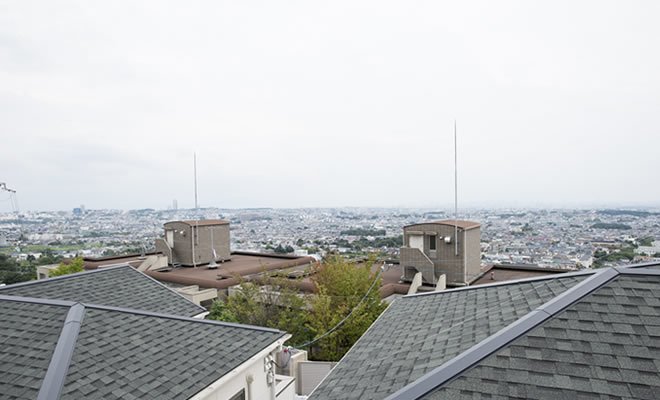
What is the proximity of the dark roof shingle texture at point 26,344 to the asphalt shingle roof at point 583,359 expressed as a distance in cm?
447

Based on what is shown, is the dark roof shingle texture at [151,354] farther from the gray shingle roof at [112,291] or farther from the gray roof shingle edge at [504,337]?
the gray roof shingle edge at [504,337]

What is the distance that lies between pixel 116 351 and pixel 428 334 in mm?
4519

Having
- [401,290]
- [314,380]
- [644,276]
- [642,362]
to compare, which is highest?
[644,276]

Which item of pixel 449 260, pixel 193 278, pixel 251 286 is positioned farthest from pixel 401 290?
pixel 193 278

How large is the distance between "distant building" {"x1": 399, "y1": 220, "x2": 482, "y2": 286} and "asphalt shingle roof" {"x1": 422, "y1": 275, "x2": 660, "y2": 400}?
13.4 metres

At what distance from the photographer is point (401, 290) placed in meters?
17.4

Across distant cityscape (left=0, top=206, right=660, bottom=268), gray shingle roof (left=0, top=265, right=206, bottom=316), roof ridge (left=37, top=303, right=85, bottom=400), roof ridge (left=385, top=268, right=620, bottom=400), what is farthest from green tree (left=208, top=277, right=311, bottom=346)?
roof ridge (left=385, top=268, right=620, bottom=400)

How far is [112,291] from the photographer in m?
8.49

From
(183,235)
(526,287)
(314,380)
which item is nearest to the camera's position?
(526,287)

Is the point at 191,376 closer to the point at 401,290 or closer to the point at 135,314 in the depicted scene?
the point at 135,314

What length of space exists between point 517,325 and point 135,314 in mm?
6049

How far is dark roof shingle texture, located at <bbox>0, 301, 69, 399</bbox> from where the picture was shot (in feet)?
14.1

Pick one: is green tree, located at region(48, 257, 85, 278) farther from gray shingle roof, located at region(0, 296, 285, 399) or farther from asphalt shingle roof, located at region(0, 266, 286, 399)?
gray shingle roof, located at region(0, 296, 285, 399)

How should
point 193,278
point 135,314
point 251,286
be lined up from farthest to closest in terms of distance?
point 193,278 < point 251,286 < point 135,314
